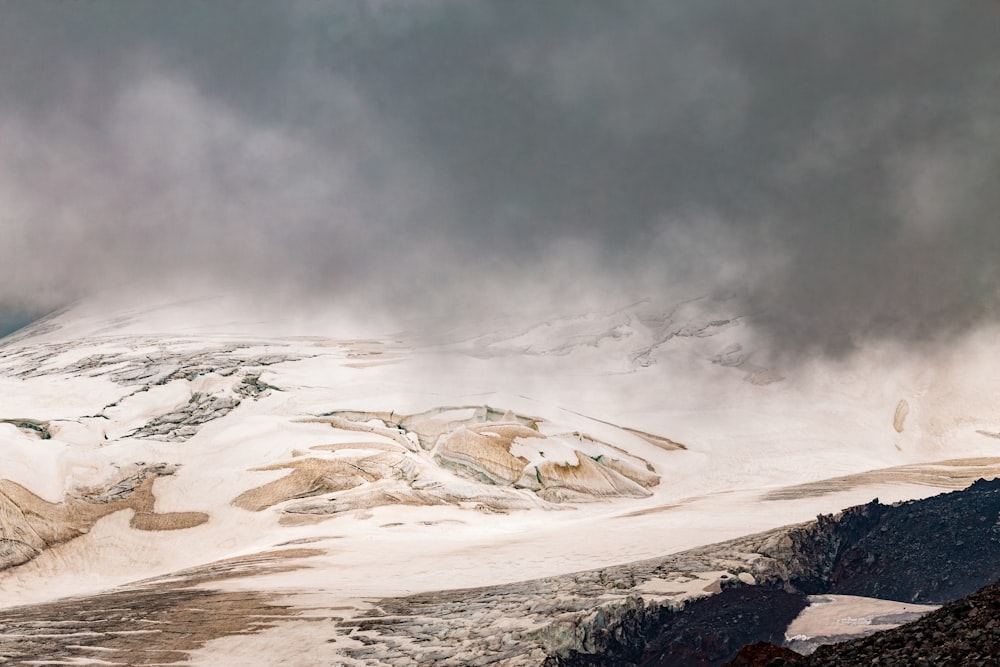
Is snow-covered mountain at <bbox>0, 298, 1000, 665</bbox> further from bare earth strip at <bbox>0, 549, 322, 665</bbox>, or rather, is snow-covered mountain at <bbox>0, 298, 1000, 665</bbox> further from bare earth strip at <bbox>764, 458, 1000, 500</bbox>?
bare earth strip at <bbox>0, 549, 322, 665</bbox>

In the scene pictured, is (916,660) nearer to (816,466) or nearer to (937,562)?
(937,562)

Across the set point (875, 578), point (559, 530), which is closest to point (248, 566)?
point (559, 530)

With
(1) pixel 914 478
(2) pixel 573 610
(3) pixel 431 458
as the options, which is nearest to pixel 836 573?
(2) pixel 573 610

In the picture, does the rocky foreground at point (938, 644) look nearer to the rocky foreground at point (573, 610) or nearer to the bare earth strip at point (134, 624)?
the rocky foreground at point (573, 610)

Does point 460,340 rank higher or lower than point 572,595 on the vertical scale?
higher

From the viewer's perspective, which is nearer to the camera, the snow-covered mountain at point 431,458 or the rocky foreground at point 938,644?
the rocky foreground at point 938,644

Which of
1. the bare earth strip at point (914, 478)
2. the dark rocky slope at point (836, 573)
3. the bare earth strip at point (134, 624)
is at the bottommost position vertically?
the dark rocky slope at point (836, 573)

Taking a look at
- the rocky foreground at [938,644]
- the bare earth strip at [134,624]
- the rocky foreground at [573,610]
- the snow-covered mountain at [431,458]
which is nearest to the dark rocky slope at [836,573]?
the rocky foreground at [573,610]

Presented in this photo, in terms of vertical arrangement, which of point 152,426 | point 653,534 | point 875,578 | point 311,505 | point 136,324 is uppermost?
point 136,324

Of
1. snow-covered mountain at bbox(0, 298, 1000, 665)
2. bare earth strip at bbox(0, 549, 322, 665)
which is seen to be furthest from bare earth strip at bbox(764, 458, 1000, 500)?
bare earth strip at bbox(0, 549, 322, 665)
